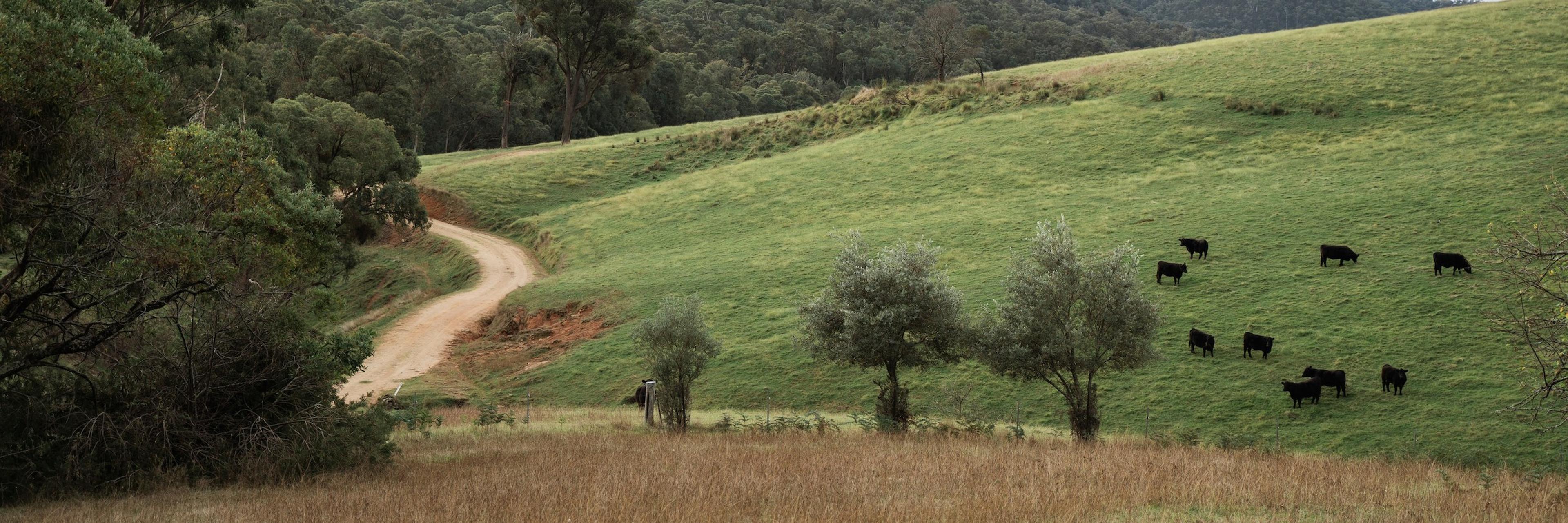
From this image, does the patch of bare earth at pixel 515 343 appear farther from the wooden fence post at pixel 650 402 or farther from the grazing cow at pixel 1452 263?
the grazing cow at pixel 1452 263

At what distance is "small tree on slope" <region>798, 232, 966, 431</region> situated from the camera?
75.9 feet

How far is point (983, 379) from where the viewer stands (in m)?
28.9

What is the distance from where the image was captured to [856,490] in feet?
45.5

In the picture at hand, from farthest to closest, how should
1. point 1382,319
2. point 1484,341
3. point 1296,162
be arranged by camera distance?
point 1296,162
point 1382,319
point 1484,341

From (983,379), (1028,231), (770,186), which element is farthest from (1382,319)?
(770,186)

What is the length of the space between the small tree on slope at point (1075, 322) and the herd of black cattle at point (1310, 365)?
4.58 m

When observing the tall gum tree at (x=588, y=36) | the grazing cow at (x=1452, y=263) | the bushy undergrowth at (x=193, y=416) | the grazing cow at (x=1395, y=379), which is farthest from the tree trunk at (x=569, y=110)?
→ the grazing cow at (x=1395, y=379)

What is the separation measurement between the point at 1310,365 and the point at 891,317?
38.3 ft

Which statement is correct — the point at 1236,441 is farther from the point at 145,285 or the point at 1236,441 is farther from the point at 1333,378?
the point at 145,285

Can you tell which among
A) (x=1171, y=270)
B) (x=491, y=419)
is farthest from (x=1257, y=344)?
(x=491, y=419)

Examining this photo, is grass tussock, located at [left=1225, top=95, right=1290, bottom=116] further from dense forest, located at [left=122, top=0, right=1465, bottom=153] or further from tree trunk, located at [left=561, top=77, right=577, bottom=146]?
tree trunk, located at [left=561, top=77, right=577, bottom=146]

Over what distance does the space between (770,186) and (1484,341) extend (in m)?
37.3

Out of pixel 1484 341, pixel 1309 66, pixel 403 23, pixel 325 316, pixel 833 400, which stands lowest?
pixel 833 400

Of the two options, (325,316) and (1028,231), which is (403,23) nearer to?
(1028,231)
